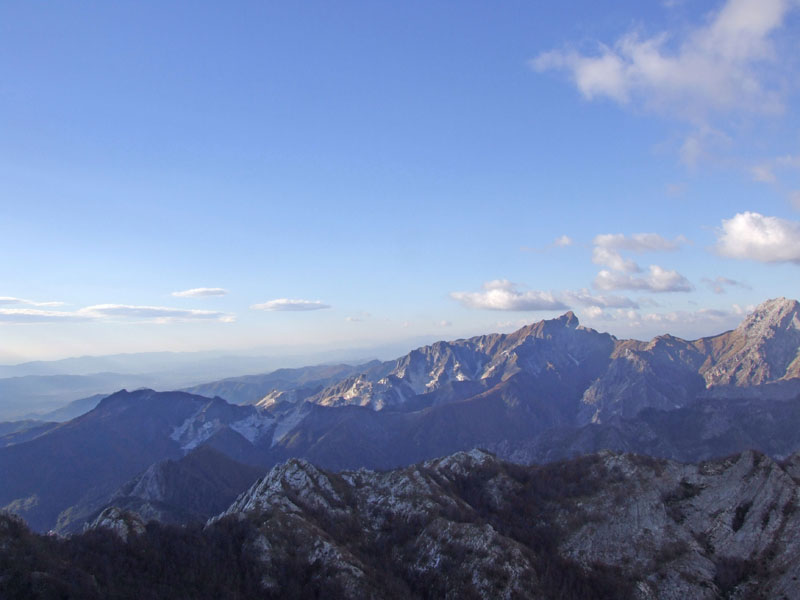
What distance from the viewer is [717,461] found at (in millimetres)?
148375

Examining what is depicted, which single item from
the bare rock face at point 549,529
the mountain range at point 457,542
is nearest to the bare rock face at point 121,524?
the mountain range at point 457,542

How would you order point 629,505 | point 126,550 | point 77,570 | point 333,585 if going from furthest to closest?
point 629,505 → point 126,550 → point 333,585 → point 77,570

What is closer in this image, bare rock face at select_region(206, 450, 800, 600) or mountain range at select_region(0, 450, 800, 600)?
mountain range at select_region(0, 450, 800, 600)

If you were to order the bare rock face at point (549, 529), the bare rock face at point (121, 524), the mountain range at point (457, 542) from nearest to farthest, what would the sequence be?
the mountain range at point (457, 542) < the bare rock face at point (549, 529) < the bare rock face at point (121, 524)

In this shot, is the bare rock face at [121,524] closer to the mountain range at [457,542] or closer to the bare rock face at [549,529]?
the mountain range at [457,542]

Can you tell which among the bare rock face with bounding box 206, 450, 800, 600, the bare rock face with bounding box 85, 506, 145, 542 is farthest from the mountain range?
the bare rock face with bounding box 85, 506, 145, 542

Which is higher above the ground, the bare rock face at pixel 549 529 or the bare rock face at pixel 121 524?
the bare rock face at pixel 121 524

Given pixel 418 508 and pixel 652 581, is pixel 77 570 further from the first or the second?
pixel 652 581

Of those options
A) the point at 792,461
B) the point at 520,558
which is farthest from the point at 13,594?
the point at 792,461

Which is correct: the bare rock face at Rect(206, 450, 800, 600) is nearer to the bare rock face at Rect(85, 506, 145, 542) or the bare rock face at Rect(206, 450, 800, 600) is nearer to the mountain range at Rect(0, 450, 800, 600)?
the mountain range at Rect(0, 450, 800, 600)

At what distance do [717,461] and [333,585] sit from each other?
366 feet

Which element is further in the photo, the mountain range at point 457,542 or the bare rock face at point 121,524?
the bare rock face at point 121,524

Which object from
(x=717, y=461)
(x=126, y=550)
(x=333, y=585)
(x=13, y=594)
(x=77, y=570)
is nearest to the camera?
(x=13, y=594)

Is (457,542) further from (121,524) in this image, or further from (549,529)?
(121,524)
